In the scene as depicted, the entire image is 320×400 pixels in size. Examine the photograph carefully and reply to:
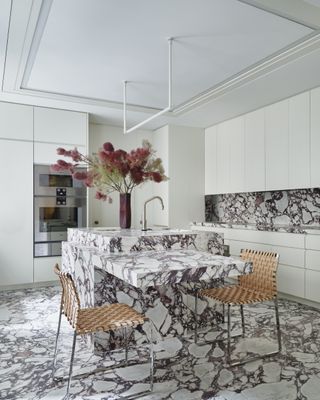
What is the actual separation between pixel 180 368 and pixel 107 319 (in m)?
0.65

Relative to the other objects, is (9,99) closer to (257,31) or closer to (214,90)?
(214,90)

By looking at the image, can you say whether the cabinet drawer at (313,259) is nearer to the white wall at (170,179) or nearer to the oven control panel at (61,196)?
the white wall at (170,179)

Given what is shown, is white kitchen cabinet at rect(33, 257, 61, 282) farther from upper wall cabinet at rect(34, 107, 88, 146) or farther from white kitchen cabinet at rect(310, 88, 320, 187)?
white kitchen cabinet at rect(310, 88, 320, 187)

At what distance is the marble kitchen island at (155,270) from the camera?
6.25 ft

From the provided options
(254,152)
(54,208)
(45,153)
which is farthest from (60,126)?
(254,152)

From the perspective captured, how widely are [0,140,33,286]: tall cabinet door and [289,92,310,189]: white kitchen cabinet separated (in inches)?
128

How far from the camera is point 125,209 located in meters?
3.03

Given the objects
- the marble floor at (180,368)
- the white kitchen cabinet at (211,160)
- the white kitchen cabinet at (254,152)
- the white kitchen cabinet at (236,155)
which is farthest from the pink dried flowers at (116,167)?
the white kitchen cabinet at (211,160)

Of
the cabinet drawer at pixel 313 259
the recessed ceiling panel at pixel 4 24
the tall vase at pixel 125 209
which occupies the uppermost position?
the recessed ceiling panel at pixel 4 24

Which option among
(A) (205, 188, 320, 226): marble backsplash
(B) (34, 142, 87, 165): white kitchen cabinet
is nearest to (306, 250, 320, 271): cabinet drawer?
(A) (205, 188, 320, 226): marble backsplash

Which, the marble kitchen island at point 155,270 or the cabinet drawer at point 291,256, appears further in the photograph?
the cabinet drawer at point 291,256

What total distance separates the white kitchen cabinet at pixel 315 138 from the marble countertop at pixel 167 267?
2115mm

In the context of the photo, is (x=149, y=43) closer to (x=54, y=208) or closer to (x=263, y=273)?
(x=263, y=273)

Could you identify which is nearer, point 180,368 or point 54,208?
point 180,368
